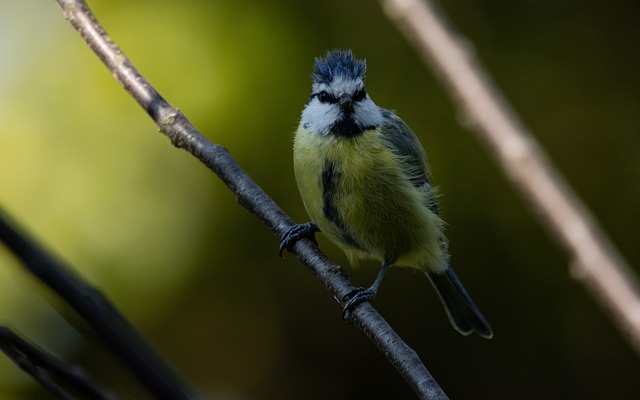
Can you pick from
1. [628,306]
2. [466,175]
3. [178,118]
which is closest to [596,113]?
[466,175]

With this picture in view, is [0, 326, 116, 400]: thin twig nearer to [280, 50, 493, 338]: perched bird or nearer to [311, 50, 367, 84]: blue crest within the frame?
[280, 50, 493, 338]: perched bird

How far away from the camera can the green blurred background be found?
268 cm

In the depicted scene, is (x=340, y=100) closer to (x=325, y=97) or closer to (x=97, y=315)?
(x=325, y=97)

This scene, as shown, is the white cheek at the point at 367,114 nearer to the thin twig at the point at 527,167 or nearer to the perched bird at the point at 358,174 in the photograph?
the perched bird at the point at 358,174

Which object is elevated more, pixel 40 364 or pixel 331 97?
pixel 331 97

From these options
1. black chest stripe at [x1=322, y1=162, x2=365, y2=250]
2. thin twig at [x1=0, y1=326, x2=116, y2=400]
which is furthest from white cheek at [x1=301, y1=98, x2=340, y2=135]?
thin twig at [x1=0, y1=326, x2=116, y2=400]

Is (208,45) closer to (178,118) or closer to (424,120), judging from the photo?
(424,120)

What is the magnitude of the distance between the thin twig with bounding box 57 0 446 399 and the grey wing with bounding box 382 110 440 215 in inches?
34.3

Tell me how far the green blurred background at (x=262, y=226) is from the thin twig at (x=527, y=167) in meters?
2.05

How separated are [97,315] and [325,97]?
6.04 ft

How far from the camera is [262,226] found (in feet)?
9.26

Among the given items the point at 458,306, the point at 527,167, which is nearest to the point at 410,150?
the point at 458,306

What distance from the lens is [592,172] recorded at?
Answer: 3.01 m

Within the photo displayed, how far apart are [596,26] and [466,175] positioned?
0.81m
